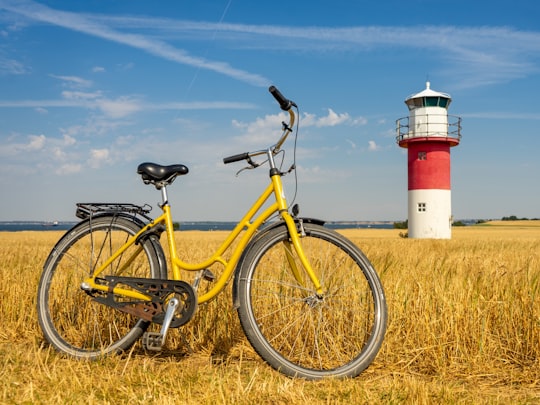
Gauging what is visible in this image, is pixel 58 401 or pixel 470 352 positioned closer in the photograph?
pixel 58 401

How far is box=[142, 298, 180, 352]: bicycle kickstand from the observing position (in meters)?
4.09

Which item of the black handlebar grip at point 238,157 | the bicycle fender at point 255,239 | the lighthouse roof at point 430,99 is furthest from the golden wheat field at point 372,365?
the lighthouse roof at point 430,99

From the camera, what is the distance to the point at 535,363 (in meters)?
4.27

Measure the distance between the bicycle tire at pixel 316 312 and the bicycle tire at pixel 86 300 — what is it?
97 cm

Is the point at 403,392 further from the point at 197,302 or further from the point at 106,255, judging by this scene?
the point at 106,255

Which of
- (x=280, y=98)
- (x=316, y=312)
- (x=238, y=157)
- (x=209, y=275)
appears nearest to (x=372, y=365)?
(x=316, y=312)

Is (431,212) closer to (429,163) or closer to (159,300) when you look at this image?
(429,163)

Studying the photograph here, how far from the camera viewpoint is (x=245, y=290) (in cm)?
404

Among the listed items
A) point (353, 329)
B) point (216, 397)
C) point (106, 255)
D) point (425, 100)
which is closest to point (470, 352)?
point (353, 329)

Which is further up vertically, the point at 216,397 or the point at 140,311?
the point at 140,311

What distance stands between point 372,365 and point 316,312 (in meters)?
0.64

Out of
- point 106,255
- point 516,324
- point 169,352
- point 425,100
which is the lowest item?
point 169,352

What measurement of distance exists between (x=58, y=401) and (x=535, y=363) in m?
3.48

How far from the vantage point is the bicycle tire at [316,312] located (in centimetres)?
397
